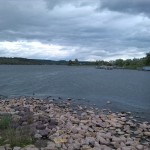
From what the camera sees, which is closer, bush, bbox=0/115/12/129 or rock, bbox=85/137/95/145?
rock, bbox=85/137/95/145

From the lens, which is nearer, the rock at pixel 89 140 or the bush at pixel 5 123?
the rock at pixel 89 140

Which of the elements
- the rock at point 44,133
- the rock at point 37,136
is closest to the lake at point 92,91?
the rock at point 44,133

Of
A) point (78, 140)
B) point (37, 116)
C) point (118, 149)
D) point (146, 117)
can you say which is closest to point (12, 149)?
point (78, 140)

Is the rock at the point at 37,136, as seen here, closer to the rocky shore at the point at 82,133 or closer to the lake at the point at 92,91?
the rocky shore at the point at 82,133

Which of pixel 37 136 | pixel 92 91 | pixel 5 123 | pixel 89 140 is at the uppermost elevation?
pixel 5 123

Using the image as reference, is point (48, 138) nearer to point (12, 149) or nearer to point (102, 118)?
point (12, 149)

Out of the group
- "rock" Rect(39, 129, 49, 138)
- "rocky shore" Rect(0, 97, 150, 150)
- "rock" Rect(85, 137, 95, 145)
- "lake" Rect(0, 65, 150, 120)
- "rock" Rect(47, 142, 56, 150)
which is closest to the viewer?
"rock" Rect(47, 142, 56, 150)

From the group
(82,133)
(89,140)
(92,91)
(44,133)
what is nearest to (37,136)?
(44,133)

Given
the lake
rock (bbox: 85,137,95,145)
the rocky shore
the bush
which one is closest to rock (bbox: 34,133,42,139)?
the rocky shore

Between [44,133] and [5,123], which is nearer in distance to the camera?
[44,133]

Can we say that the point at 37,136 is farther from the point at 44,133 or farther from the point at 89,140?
the point at 89,140

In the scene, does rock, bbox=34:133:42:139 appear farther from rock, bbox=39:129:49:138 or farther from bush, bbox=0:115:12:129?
bush, bbox=0:115:12:129

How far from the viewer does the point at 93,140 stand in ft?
62.9

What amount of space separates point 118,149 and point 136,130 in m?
6.19
